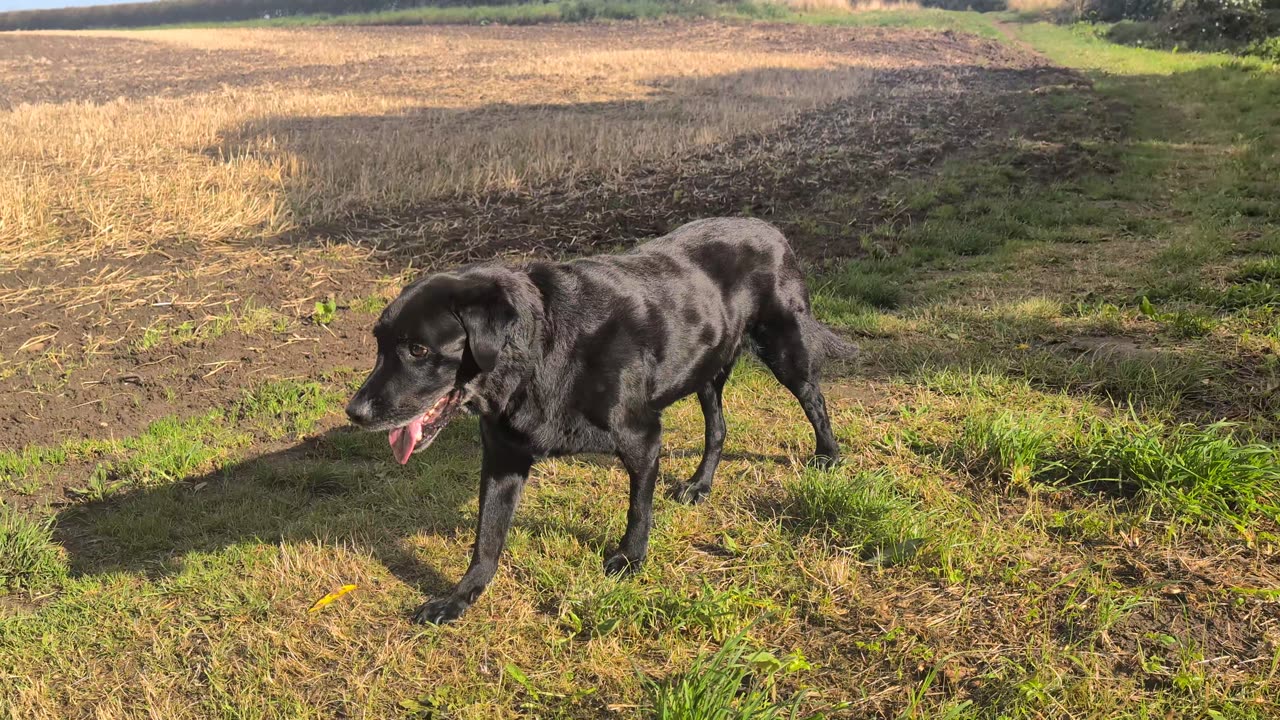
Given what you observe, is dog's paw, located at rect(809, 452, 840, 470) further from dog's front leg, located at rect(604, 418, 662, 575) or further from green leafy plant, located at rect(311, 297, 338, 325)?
green leafy plant, located at rect(311, 297, 338, 325)

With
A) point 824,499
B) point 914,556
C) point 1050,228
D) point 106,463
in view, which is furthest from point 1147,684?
point 1050,228

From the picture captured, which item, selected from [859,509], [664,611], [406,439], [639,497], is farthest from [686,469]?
[406,439]

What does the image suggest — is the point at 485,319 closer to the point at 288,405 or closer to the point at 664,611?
the point at 664,611

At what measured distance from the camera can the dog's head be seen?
3.09 m

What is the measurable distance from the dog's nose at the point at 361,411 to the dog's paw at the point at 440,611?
84 centimetres

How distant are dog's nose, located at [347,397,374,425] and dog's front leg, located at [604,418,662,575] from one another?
1.01m

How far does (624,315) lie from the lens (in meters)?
3.49

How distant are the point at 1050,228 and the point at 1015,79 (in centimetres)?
1846

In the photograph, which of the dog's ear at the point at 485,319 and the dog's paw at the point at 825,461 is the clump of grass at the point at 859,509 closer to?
the dog's paw at the point at 825,461

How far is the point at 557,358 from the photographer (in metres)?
3.30

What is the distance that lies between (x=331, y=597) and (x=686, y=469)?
1.92 meters

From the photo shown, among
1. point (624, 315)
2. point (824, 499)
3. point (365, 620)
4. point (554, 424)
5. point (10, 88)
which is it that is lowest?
point (365, 620)

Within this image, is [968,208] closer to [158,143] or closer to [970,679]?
[970,679]

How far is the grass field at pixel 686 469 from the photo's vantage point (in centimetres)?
294
